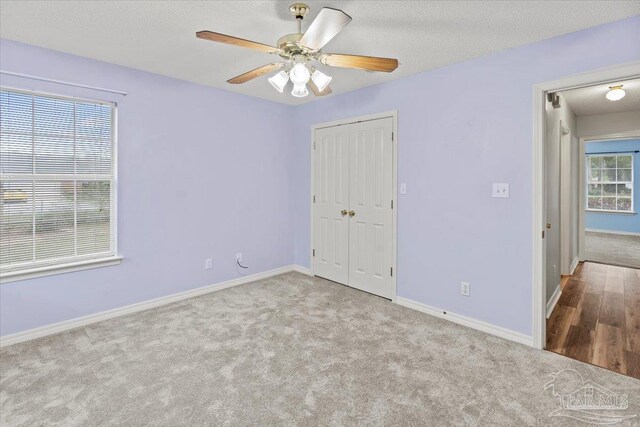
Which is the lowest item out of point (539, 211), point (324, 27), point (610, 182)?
point (539, 211)

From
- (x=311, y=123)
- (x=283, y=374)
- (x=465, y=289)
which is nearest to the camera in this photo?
(x=283, y=374)

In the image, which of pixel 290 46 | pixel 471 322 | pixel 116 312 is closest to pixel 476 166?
pixel 471 322

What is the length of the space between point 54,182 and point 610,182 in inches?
401

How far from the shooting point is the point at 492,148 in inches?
109

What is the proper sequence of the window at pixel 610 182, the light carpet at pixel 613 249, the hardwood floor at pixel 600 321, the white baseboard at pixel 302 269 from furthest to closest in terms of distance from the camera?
the window at pixel 610 182, the light carpet at pixel 613 249, the white baseboard at pixel 302 269, the hardwood floor at pixel 600 321

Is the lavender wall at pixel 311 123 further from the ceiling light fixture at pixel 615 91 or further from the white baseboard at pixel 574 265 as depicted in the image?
the white baseboard at pixel 574 265

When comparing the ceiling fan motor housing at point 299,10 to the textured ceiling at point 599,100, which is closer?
the ceiling fan motor housing at point 299,10

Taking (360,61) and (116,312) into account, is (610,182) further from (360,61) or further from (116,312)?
(116,312)

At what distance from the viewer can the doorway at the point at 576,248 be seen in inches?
98.2

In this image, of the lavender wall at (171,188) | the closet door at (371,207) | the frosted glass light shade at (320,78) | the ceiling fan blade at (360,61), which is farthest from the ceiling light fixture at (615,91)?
the lavender wall at (171,188)

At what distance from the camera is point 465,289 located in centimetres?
299

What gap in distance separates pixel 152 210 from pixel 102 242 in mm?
525

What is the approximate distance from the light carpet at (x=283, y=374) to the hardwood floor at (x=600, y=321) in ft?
0.79

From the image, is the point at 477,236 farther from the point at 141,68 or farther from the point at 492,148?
the point at 141,68
